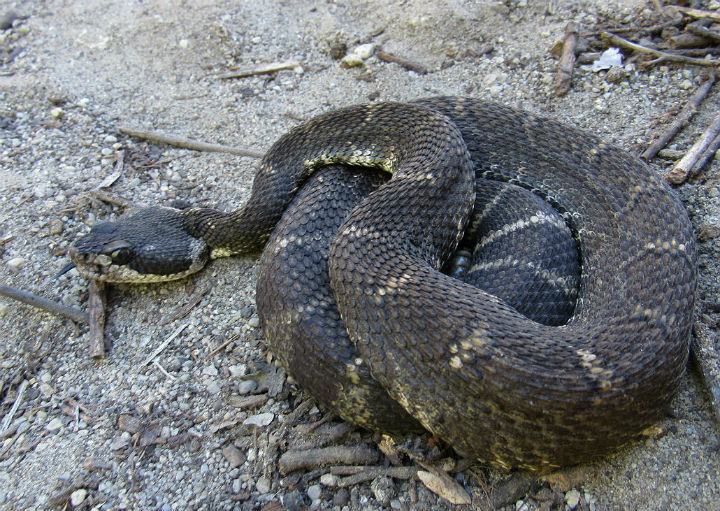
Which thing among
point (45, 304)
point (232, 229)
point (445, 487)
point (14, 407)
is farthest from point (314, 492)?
point (45, 304)

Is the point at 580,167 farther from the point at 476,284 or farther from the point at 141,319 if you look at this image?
the point at 141,319

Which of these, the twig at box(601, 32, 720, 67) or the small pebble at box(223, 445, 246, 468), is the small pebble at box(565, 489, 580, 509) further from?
the twig at box(601, 32, 720, 67)

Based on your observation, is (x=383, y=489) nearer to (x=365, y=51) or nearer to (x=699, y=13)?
(x=365, y=51)

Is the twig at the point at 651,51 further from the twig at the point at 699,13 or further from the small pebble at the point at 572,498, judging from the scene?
the small pebble at the point at 572,498

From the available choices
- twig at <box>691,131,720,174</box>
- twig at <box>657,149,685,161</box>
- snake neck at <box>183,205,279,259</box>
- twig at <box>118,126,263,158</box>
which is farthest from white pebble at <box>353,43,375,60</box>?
twig at <box>691,131,720,174</box>

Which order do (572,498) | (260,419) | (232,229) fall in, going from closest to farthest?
(572,498), (260,419), (232,229)

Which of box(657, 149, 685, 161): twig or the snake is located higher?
box(657, 149, 685, 161): twig
